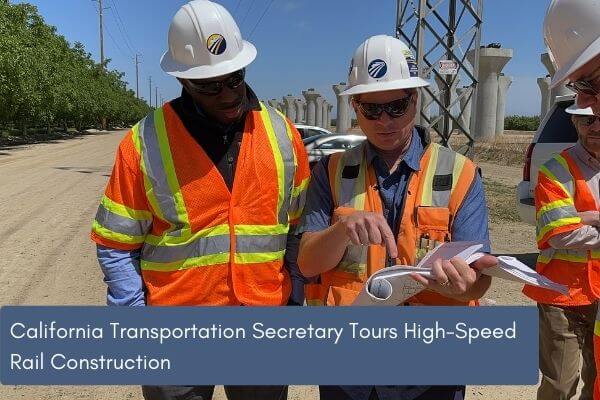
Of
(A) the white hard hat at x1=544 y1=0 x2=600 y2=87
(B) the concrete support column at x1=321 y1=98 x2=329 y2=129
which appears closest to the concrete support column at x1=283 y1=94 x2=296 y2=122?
(B) the concrete support column at x1=321 y1=98 x2=329 y2=129

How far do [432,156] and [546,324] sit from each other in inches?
59.3

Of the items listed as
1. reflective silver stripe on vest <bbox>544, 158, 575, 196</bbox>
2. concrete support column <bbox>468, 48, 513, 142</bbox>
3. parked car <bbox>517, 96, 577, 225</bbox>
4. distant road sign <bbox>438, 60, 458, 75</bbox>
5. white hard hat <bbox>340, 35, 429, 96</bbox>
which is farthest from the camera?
concrete support column <bbox>468, 48, 513, 142</bbox>

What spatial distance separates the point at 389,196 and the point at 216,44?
0.89 m

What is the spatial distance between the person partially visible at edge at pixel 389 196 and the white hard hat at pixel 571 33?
18.5 inches

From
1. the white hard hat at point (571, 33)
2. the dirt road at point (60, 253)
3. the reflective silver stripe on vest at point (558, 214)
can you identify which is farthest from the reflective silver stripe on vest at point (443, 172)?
the dirt road at point (60, 253)

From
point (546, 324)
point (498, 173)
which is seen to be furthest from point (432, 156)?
point (498, 173)

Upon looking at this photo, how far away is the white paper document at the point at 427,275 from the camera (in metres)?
1.53

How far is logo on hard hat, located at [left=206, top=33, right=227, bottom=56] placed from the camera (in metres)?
2.04

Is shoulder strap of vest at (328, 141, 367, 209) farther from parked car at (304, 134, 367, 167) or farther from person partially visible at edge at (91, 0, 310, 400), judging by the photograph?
parked car at (304, 134, 367, 167)

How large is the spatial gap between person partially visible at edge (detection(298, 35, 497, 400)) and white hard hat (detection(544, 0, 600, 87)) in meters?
0.47

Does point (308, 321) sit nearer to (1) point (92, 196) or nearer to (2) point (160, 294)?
(2) point (160, 294)

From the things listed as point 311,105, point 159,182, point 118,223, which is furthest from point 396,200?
point 311,105

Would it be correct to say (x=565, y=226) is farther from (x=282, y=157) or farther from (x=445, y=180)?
(x=282, y=157)

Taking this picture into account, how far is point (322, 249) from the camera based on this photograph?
5.91 feet
